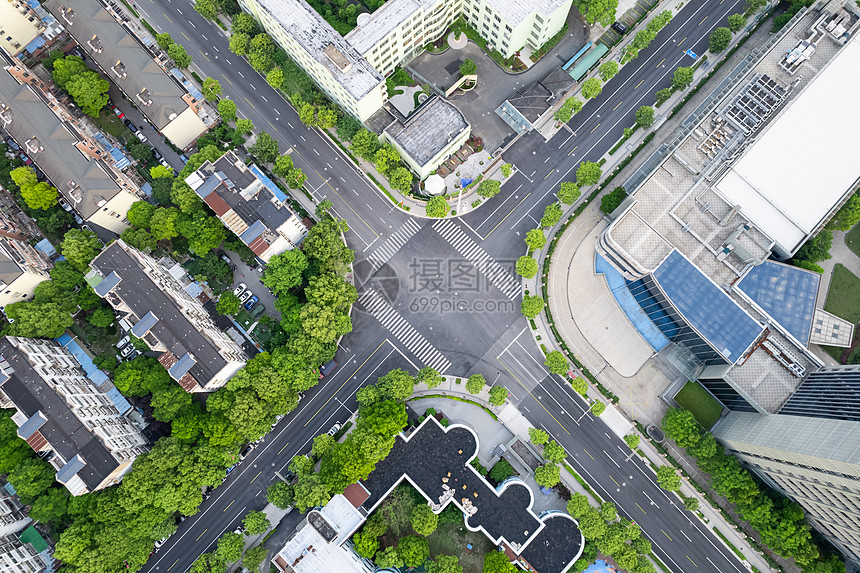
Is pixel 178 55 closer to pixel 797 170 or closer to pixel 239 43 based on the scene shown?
pixel 239 43

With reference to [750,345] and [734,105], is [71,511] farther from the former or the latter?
[734,105]

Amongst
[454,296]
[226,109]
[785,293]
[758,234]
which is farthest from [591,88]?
[226,109]

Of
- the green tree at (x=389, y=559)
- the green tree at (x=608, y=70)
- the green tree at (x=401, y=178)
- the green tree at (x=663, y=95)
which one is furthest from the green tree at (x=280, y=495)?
the green tree at (x=663, y=95)

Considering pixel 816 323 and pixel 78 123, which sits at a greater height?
pixel 816 323

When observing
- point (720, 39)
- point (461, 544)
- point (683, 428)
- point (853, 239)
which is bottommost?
point (461, 544)

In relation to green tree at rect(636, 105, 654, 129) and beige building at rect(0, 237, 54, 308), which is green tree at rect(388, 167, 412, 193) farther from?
beige building at rect(0, 237, 54, 308)

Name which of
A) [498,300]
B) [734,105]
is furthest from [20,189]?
[734,105]
